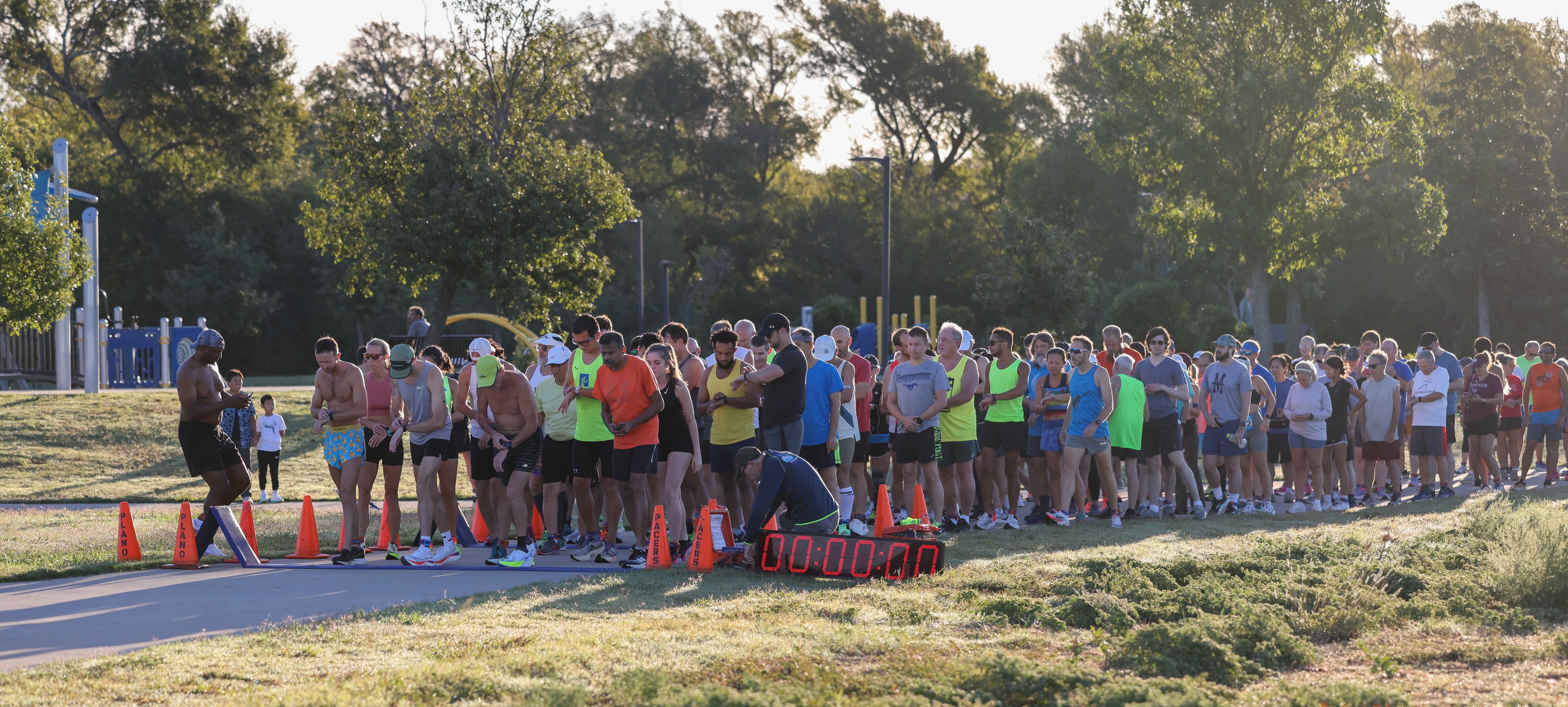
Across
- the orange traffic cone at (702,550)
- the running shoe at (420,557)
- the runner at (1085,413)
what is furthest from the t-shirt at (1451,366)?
the running shoe at (420,557)

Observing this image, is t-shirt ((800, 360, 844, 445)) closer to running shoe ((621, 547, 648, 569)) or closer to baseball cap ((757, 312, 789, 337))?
baseball cap ((757, 312, 789, 337))

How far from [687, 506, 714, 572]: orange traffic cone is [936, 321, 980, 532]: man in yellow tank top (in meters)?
2.92

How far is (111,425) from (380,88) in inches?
1328

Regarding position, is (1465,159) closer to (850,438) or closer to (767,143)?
(767,143)

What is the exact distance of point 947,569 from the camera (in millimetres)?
9336

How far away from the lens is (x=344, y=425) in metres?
9.93

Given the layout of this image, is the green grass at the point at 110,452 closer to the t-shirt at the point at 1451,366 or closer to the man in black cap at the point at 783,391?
the man in black cap at the point at 783,391

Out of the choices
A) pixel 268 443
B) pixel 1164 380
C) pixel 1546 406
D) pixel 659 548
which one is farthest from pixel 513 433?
pixel 1546 406

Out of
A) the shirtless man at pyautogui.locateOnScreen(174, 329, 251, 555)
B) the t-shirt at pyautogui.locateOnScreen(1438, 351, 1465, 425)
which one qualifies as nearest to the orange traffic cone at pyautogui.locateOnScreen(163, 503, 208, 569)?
the shirtless man at pyautogui.locateOnScreen(174, 329, 251, 555)

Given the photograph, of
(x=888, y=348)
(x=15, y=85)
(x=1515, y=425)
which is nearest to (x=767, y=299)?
(x=888, y=348)

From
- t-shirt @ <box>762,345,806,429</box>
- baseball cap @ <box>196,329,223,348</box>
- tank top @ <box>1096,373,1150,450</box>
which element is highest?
baseball cap @ <box>196,329,223,348</box>

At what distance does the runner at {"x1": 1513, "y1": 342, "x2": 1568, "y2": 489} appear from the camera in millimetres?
16094

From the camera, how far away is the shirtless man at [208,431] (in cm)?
995

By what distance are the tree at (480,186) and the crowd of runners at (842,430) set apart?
13.1m
